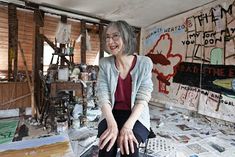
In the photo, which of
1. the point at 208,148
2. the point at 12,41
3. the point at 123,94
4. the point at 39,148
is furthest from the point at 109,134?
the point at 12,41

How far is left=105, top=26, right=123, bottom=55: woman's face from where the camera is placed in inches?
40.3

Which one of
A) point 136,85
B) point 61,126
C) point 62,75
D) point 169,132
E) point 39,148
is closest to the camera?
point 136,85

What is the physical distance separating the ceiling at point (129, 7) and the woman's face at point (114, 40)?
1.54 metres

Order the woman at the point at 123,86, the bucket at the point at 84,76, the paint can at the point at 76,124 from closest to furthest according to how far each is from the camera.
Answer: the woman at the point at 123,86 < the paint can at the point at 76,124 < the bucket at the point at 84,76

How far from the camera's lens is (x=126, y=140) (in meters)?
0.87

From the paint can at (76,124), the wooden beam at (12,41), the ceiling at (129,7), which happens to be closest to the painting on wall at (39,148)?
the paint can at (76,124)

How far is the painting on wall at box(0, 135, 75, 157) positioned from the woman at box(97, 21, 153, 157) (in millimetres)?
764

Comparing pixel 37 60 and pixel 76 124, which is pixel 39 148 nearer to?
pixel 76 124

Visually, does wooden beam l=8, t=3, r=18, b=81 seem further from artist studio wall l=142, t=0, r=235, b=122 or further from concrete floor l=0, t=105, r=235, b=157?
artist studio wall l=142, t=0, r=235, b=122

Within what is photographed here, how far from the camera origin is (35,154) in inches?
60.6

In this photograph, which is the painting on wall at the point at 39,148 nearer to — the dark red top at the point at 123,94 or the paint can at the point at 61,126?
the paint can at the point at 61,126

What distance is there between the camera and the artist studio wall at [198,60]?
2273mm

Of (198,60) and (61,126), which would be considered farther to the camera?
(198,60)

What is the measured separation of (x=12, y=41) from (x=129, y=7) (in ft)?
5.13
